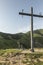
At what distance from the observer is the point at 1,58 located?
58.3 feet

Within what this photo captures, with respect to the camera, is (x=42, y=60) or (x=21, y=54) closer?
(x=42, y=60)

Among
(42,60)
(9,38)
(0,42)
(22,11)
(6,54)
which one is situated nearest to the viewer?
(42,60)

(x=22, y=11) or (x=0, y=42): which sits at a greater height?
(x=22, y=11)

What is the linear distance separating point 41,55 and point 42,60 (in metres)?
1.26

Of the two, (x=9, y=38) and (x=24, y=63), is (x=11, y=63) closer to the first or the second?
(x=24, y=63)

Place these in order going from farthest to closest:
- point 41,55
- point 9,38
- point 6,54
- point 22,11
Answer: point 9,38
point 22,11
point 6,54
point 41,55

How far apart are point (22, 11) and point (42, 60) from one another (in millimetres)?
6097

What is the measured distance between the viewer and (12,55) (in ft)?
60.2

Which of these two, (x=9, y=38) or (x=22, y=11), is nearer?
(x=22, y=11)

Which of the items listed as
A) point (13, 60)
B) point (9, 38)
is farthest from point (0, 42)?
point (13, 60)

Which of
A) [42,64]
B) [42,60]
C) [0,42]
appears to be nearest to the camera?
[42,64]

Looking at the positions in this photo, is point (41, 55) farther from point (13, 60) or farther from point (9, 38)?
point (9, 38)

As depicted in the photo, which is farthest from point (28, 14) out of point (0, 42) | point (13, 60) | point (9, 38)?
point (9, 38)

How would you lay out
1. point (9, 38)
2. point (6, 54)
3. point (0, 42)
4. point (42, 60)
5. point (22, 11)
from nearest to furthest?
point (42, 60), point (6, 54), point (22, 11), point (0, 42), point (9, 38)
